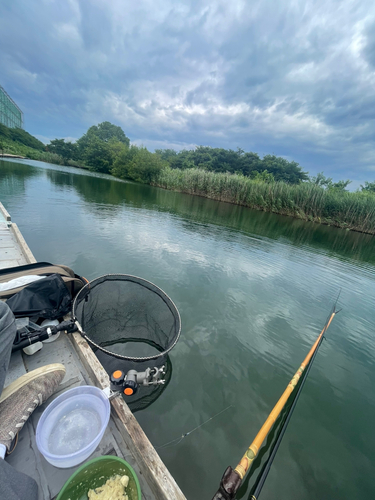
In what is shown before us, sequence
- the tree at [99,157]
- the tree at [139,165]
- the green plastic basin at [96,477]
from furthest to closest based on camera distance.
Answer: the tree at [99,157]
the tree at [139,165]
the green plastic basin at [96,477]

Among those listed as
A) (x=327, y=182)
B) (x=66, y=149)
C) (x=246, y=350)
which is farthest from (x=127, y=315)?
(x=66, y=149)

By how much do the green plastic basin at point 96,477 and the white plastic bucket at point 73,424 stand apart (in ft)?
0.32

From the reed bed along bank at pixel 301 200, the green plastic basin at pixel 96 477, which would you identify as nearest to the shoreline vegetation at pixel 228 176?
the reed bed along bank at pixel 301 200

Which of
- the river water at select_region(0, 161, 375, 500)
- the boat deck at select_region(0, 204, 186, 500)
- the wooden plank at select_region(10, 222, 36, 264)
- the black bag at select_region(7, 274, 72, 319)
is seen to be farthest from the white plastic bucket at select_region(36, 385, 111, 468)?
the wooden plank at select_region(10, 222, 36, 264)

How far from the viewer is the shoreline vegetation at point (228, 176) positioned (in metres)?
22.2

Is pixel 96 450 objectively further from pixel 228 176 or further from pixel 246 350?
pixel 228 176

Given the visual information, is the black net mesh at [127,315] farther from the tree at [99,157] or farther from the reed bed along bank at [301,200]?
the tree at [99,157]

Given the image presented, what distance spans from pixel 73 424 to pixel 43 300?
4.79 ft

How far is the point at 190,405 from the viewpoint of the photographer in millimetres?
2570

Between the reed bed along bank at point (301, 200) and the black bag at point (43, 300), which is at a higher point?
the reed bed along bank at point (301, 200)

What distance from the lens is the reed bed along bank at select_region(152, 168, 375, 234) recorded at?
837 inches

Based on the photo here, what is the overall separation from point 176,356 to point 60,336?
1746 millimetres

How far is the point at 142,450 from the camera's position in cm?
140

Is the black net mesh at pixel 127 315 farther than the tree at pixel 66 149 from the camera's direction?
No
